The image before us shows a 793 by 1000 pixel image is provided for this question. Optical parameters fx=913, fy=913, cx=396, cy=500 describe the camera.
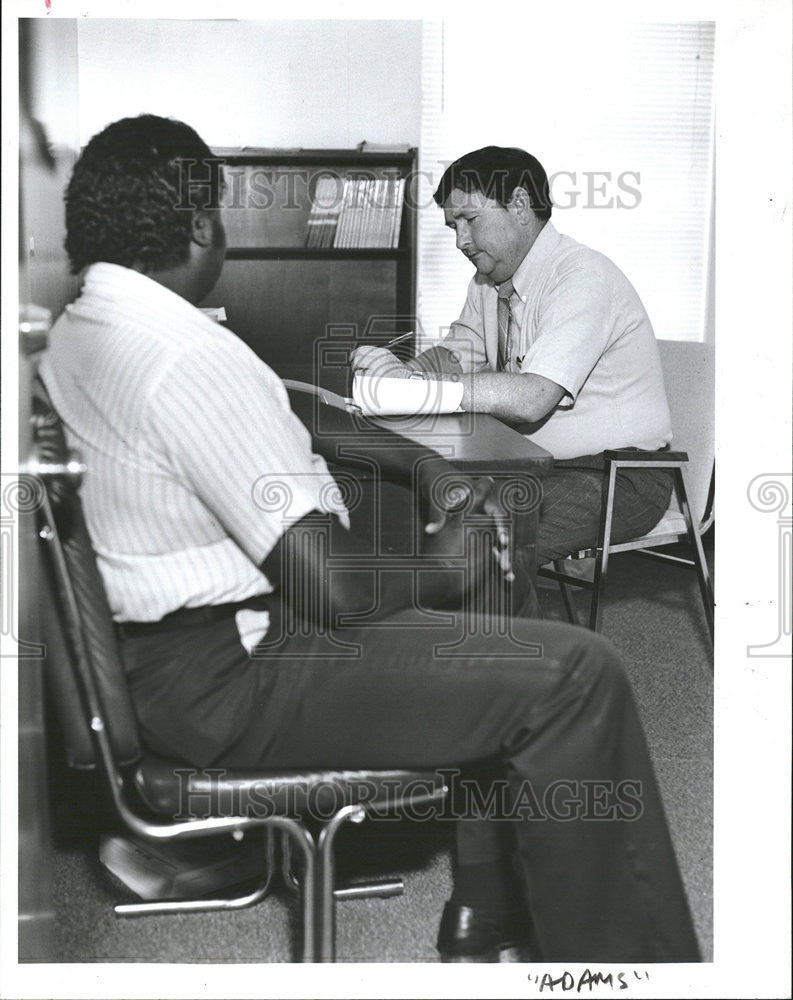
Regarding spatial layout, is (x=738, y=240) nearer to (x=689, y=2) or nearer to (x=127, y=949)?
(x=689, y=2)

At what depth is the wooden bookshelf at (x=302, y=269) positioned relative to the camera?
1.34m

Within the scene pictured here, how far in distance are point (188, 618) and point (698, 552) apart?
86 centimetres

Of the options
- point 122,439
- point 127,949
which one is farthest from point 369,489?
point 127,949

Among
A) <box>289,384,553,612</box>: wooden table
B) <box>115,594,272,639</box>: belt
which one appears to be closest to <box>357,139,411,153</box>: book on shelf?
<box>289,384,553,612</box>: wooden table

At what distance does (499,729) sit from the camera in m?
1.17

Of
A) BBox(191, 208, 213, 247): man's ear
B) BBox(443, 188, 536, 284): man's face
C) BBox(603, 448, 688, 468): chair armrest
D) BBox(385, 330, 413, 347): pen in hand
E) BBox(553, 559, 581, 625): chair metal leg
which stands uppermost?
BBox(443, 188, 536, 284): man's face

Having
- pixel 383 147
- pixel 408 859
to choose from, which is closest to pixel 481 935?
pixel 408 859

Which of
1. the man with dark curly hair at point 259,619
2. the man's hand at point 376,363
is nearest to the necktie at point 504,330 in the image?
the man's hand at point 376,363

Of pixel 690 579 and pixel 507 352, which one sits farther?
pixel 507 352

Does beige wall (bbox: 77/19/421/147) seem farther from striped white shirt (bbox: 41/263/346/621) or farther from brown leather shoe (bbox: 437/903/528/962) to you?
brown leather shoe (bbox: 437/903/528/962)

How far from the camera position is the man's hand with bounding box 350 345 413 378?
148 centimetres

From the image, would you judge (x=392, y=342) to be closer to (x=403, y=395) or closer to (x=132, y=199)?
(x=403, y=395)

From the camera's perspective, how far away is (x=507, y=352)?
170 centimetres

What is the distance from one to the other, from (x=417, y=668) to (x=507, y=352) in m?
0.73
